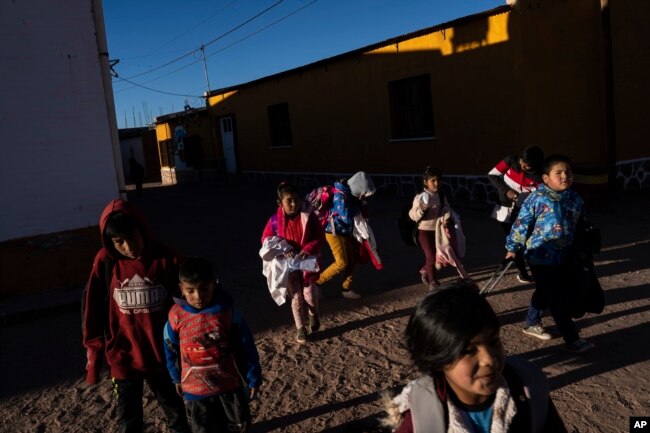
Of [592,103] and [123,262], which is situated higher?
[592,103]

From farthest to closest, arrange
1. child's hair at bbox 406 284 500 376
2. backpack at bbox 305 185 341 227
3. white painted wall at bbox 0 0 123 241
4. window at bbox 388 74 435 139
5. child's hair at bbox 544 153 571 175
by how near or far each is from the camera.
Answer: window at bbox 388 74 435 139
white painted wall at bbox 0 0 123 241
backpack at bbox 305 185 341 227
child's hair at bbox 544 153 571 175
child's hair at bbox 406 284 500 376

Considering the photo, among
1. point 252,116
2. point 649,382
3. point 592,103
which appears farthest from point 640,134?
point 252,116

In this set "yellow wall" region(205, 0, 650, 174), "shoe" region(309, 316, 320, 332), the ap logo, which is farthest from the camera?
"yellow wall" region(205, 0, 650, 174)

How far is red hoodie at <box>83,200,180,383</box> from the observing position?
9.28 ft

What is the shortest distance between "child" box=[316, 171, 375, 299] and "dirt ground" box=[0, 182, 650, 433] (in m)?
0.46

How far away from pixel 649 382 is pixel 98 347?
339 cm

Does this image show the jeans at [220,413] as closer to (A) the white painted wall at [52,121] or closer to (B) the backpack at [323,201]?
(B) the backpack at [323,201]

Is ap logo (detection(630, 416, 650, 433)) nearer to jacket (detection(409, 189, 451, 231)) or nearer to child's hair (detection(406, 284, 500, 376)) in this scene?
child's hair (detection(406, 284, 500, 376))

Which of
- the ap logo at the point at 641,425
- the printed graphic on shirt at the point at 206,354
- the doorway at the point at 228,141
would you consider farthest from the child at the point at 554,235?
the doorway at the point at 228,141

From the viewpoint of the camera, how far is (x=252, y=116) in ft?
67.2

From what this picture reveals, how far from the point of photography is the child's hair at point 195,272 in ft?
8.38

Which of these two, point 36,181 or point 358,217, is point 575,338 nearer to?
point 358,217

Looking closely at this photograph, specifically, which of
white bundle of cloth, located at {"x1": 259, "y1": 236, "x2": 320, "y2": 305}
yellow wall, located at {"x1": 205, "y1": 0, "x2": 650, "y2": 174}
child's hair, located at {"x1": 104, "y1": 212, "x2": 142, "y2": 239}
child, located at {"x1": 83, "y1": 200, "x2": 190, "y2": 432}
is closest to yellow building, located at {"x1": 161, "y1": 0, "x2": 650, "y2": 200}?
yellow wall, located at {"x1": 205, "y1": 0, "x2": 650, "y2": 174}

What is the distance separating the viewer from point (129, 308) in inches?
111
